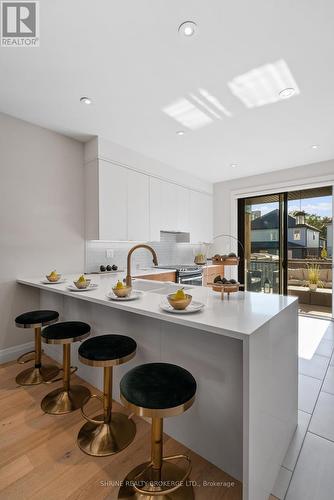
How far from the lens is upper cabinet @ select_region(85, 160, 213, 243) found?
3236 mm

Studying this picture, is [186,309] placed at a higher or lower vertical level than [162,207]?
lower

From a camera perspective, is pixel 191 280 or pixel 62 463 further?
pixel 191 280

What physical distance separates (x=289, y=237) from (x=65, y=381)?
4.25 meters

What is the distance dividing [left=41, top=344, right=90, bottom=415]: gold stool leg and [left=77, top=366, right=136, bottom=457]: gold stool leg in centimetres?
25

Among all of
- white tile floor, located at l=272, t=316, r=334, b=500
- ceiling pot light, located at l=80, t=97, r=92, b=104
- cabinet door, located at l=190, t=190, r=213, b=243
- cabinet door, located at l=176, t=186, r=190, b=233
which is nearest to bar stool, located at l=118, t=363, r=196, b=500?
white tile floor, located at l=272, t=316, r=334, b=500

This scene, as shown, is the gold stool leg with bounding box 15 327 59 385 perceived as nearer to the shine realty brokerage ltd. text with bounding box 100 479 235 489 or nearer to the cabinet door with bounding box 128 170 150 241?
the shine realty brokerage ltd. text with bounding box 100 479 235 489

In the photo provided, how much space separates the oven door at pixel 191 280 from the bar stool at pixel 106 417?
95.3 inches

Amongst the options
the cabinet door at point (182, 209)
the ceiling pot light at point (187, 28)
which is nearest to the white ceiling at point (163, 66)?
the ceiling pot light at point (187, 28)

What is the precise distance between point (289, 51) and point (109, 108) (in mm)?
1650

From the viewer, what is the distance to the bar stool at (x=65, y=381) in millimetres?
1820

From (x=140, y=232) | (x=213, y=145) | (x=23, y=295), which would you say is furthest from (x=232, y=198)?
(x=23, y=295)

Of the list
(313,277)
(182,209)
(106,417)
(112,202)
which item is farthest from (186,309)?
(313,277)

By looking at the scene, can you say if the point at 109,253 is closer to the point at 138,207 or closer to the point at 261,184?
the point at 138,207

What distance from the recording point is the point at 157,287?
7.90 ft
